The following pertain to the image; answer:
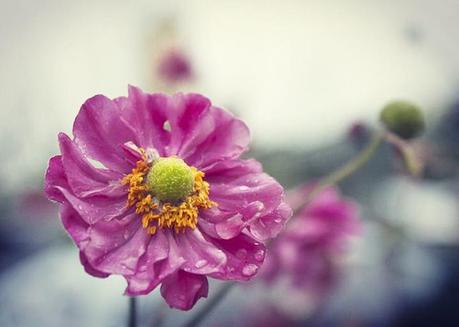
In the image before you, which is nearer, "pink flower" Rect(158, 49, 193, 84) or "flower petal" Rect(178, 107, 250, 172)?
"flower petal" Rect(178, 107, 250, 172)

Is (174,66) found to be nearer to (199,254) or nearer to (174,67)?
(174,67)

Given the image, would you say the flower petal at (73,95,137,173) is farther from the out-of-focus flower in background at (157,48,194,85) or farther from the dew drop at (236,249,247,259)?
the out-of-focus flower in background at (157,48,194,85)

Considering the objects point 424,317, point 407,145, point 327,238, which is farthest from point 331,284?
point 424,317

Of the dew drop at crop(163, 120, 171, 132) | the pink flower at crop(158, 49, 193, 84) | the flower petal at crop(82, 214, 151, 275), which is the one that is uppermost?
the dew drop at crop(163, 120, 171, 132)

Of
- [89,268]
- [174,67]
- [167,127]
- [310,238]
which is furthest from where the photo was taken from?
[174,67]

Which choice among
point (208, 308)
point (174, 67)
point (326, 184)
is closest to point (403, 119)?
point (326, 184)

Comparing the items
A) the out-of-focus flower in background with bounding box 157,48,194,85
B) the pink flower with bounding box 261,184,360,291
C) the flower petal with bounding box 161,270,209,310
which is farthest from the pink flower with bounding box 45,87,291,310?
the out-of-focus flower in background with bounding box 157,48,194,85

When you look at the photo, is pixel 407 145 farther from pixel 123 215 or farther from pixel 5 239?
pixel 5 239
